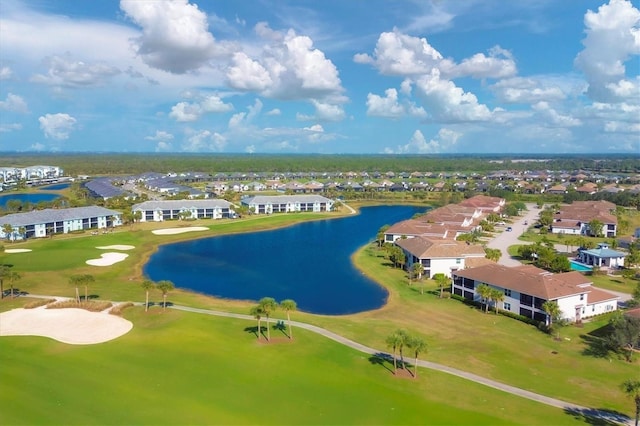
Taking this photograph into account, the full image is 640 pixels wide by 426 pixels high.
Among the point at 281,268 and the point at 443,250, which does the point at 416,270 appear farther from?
the point at 281,268

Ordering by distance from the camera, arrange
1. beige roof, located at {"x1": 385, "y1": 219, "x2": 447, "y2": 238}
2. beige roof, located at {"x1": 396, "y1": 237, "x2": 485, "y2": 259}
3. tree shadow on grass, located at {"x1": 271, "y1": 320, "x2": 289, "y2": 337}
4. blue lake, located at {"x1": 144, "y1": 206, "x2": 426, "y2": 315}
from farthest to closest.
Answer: beige roof, located at {"x1": 385, "y1": 219, "x2": 447, "y2": 238}, beige roof, located at {"x1": 396, "y1": 237, "x2": 485, "y2": 259}, blue lake, located at {"x1": 144, "y1": 206, "x2": 426, "y2": 315}, tree shadow on grass, located at {"x1": 271, "y1": 320, "x2": 289, "y2": 337}

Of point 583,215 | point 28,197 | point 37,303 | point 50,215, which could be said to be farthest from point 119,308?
point 28,197

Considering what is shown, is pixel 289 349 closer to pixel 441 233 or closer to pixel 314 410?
pixel 314 410

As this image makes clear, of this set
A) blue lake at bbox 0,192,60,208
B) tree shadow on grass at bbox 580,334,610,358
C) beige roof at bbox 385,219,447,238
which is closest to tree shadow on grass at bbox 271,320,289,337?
tree shadow on grass at bbox 580,334,610,358

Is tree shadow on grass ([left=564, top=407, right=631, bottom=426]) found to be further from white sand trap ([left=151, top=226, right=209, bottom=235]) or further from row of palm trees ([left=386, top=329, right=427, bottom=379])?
white sand trap ([left=151, top=226, right=209, bottom=235])

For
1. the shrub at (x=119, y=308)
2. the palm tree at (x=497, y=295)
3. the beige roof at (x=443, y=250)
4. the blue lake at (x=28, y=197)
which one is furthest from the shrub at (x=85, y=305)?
the blue lake at (x=28, y=197)
